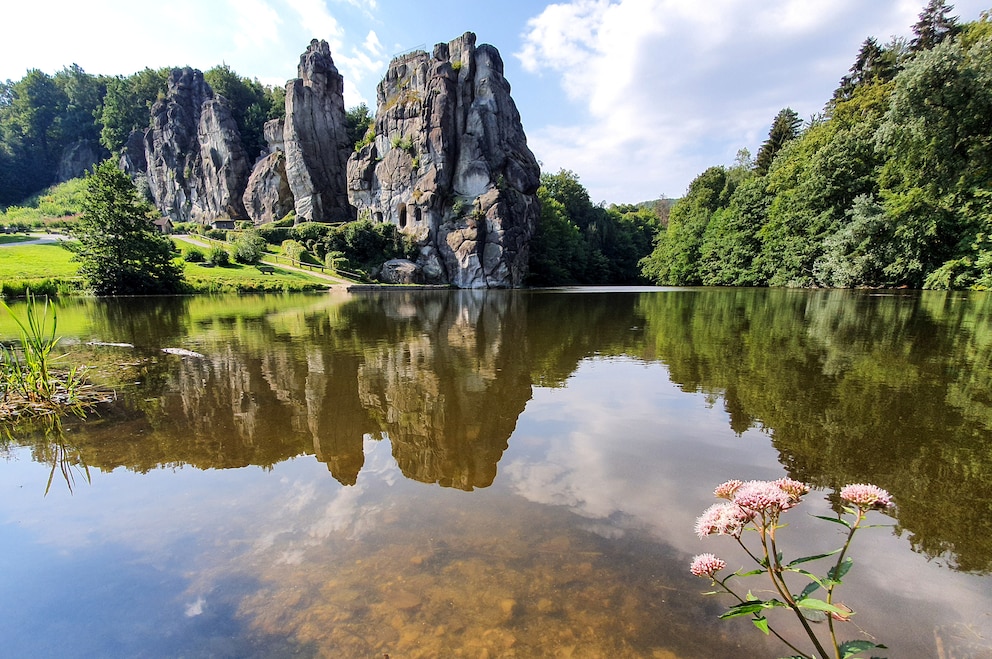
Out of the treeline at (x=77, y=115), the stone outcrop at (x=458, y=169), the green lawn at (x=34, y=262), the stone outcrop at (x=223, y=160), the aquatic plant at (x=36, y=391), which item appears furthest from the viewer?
the treeline at (x=77, y=115)

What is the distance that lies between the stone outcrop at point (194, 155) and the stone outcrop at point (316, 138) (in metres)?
15.6

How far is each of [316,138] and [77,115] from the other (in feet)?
262

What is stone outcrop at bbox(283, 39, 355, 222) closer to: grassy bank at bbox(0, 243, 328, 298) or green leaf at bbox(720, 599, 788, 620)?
grassy bank at bbox(0, 243, 328, 298)

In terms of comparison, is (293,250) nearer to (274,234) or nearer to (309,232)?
(309,232)

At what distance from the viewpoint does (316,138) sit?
229ft

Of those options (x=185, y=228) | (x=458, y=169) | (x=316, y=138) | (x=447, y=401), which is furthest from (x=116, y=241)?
(x=185, y=228)

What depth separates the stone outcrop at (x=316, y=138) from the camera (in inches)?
2650

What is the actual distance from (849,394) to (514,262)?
5525 centimetres

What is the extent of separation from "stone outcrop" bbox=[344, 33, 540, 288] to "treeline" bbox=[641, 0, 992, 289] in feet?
98.2

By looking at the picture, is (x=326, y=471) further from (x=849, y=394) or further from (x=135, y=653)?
(x=849, y=394)

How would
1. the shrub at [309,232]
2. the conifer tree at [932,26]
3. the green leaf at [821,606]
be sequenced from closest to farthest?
1. the green leaf at [821,606]
2. the conifer tree at [932,26]
3. the shrub at [309,232]

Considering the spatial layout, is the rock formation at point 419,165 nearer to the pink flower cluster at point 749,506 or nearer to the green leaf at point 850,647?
the pink flower cluster at point 749,506

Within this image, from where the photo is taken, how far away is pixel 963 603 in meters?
2.77

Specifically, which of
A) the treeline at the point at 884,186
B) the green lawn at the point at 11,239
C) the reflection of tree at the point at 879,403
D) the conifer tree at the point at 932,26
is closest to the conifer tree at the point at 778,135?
the treeline at the point at 884,186
